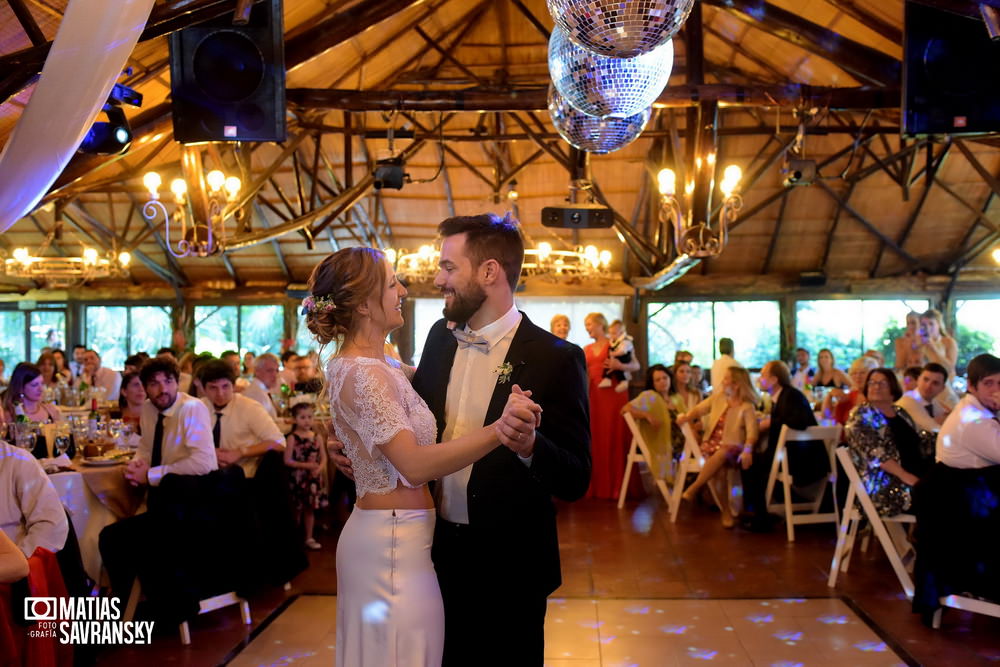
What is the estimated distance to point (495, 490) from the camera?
2.21 m

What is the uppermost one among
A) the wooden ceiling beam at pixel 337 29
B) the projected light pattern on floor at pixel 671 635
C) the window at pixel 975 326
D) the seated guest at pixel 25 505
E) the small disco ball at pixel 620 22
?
the wooden ceiling beam at pixel 337 29

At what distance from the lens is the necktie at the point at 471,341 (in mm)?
2325

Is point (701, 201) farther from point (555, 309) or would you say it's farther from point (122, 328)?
point (122, 328)

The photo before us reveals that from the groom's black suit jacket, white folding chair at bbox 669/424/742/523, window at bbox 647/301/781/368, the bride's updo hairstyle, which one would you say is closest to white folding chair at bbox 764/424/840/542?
white folding chair at bbox 669/424/742/523

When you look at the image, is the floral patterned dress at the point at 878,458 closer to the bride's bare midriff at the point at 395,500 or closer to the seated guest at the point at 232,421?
the seated guest at the point at 232,421

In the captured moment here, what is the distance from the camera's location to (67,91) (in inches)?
103

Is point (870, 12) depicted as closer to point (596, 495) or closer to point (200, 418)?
point (596, 495)

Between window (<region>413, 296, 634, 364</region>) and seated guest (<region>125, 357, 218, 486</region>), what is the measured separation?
38.0 feet

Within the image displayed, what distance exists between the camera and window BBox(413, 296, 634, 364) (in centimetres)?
1622

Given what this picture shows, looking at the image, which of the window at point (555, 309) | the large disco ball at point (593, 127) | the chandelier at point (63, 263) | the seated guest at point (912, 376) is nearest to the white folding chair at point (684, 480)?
the seated guest at point (912, 376)

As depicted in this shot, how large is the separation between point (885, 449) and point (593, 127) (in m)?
2.46

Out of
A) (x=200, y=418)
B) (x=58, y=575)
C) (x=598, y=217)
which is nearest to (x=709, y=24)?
(x=598, y=217)

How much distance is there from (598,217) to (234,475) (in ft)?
15.5

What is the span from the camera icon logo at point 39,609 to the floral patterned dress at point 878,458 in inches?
157
